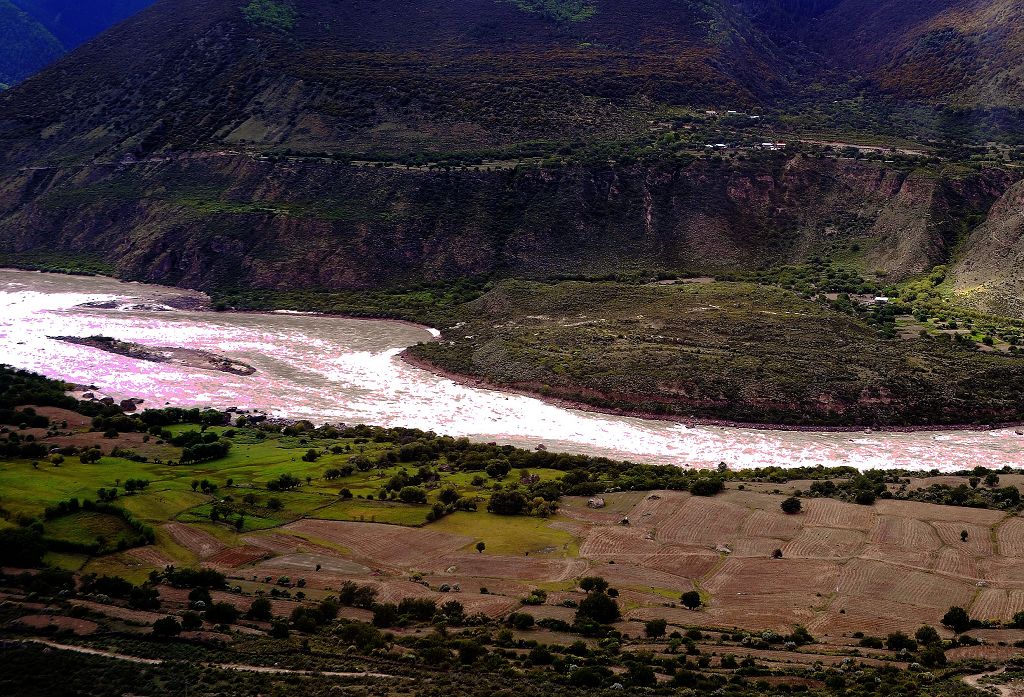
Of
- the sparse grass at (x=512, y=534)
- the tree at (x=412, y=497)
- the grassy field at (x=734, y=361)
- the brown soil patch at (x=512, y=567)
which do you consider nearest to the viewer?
the brown soil patch at (x=512, y=567)

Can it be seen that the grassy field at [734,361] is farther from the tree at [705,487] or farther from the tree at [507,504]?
the tree at [507,504]

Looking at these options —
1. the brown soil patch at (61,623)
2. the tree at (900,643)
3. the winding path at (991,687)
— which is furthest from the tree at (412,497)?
the winding path at (991,687)

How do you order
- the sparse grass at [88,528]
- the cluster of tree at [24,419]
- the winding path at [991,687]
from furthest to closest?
the cluster of tree at [24,419], the sparse grass at [88,528], the winding path at [991,687]

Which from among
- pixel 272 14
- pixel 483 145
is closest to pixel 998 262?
pixel 483 145

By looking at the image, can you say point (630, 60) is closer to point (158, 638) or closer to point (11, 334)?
point (11, 334)

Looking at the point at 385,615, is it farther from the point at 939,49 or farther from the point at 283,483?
the point at 939,49
